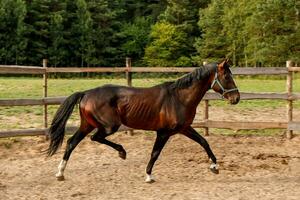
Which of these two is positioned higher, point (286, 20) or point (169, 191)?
point (286, 20)

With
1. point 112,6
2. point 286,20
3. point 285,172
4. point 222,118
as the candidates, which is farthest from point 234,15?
point 285,172

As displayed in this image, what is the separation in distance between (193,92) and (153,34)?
148ft

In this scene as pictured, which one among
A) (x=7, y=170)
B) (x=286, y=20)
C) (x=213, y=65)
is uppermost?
(x=286, y=20)

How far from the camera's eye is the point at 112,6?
188ft

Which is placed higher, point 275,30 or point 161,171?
point 275,30

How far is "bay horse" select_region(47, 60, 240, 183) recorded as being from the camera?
5805 mm

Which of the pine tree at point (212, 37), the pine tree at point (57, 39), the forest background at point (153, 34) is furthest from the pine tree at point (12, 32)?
the pine tree at point (212, 37)

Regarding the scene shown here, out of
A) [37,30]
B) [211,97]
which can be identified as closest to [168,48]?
[37,30]

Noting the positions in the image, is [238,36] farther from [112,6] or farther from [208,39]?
[112,6]

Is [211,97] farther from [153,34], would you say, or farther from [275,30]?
[153,34]

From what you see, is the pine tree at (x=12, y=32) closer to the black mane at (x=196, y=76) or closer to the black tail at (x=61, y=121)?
the black tail at (x=61, y=121)

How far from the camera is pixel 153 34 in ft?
165

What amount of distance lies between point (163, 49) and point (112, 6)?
12319 mm

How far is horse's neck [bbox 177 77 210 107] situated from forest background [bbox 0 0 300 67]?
32434mm
